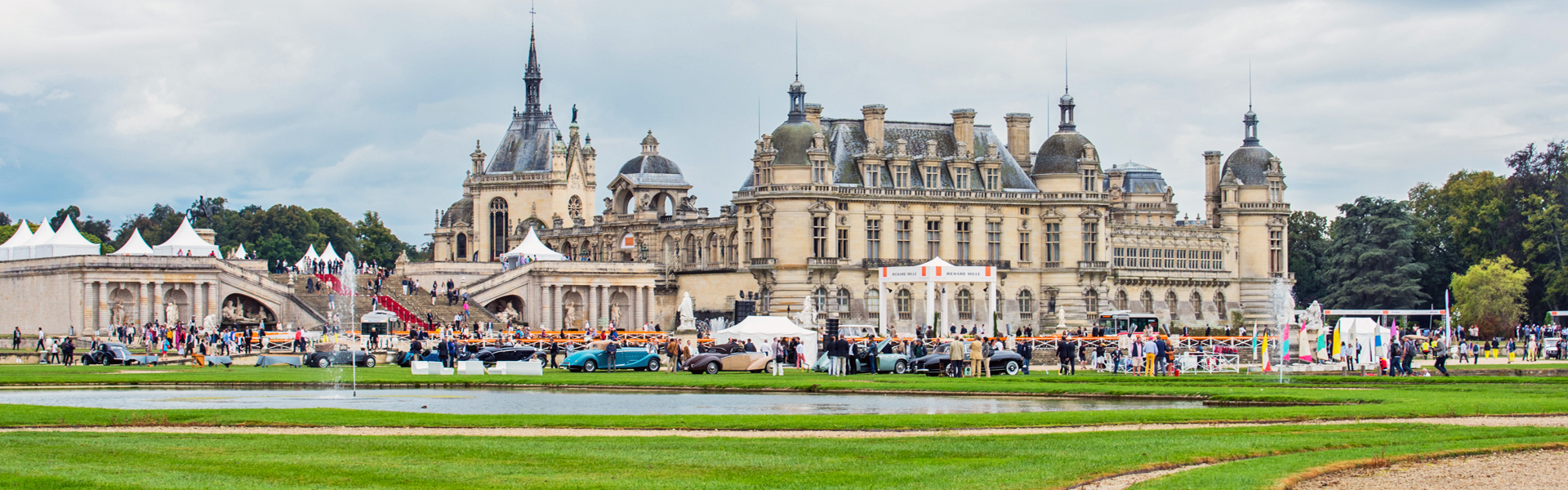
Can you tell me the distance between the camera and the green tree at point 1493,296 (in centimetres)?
9912

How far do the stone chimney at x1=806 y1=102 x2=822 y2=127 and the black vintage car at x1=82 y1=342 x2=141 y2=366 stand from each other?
37745mm

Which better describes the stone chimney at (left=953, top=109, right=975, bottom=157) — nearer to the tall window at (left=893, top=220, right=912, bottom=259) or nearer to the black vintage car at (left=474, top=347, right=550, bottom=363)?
the tall window at (left=893, top=220, right=912, bottom=259)

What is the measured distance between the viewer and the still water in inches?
1310

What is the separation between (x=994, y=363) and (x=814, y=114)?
38.4 meters

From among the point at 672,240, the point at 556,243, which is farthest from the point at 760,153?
the point at 556,243

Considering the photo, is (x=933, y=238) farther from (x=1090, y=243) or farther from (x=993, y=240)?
(x=1090, y=243)

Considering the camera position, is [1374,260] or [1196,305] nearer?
[1196,305]

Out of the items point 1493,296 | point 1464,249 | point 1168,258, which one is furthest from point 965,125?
point 1464,249

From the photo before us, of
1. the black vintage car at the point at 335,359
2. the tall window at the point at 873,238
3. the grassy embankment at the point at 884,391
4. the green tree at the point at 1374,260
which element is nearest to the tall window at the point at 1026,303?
the tall window at the point at 873,238

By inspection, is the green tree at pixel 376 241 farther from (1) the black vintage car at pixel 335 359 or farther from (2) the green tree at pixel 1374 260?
(1) the black vintage car at pixel 335 359

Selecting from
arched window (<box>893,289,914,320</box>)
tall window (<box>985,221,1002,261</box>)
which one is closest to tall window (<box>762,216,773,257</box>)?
arched window (<box>893,289,914,320</box>)

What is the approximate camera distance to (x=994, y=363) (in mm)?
52219

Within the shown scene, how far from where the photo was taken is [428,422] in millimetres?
28797

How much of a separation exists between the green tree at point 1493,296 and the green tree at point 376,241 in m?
87.8
